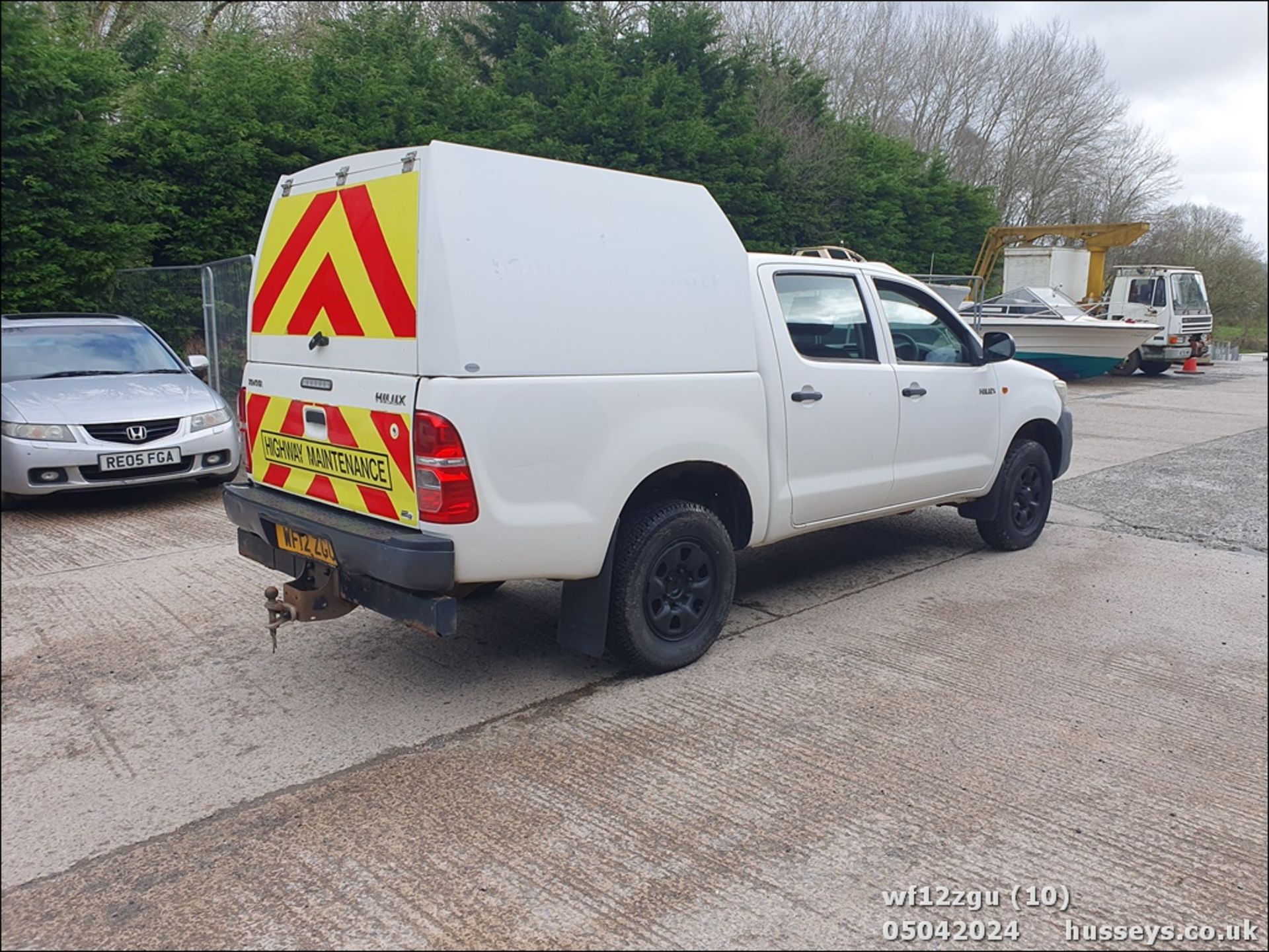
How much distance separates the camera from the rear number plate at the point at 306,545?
3629 millimetres

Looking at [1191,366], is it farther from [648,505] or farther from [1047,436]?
[648,505]

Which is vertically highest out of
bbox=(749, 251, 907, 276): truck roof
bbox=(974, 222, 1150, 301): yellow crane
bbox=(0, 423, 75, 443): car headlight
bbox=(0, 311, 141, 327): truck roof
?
bbox=(974, 222, 1150, 301): yellow crane

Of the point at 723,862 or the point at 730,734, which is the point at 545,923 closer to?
the point at 723,862

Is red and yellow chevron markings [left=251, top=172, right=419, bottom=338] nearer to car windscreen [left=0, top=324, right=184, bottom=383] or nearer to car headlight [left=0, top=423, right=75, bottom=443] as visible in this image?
car windscreen [left=0, top=324, right=184, bottom=383]

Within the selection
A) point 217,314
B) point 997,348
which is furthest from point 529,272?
point 217,314

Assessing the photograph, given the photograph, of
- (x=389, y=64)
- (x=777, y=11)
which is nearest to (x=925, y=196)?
(x=777, y=11)

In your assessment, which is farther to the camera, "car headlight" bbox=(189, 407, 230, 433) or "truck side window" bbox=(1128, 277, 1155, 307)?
"truck side window" bbox=(1128, 277, 1155, 307)

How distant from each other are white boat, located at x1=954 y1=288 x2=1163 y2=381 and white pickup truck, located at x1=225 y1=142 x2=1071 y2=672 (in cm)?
438

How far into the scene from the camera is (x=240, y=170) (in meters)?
10.9

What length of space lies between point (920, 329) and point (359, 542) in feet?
11.5

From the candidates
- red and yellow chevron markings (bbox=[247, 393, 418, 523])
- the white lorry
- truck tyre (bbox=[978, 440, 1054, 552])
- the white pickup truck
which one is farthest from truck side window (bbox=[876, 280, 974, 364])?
red and yellow chevron markings (bbox=[247, 393, 418, 523])

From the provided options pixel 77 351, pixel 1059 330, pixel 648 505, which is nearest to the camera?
pixel 77 351

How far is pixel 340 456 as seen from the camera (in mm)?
3693

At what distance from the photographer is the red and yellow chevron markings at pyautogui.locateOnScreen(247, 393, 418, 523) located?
3.44 metres
